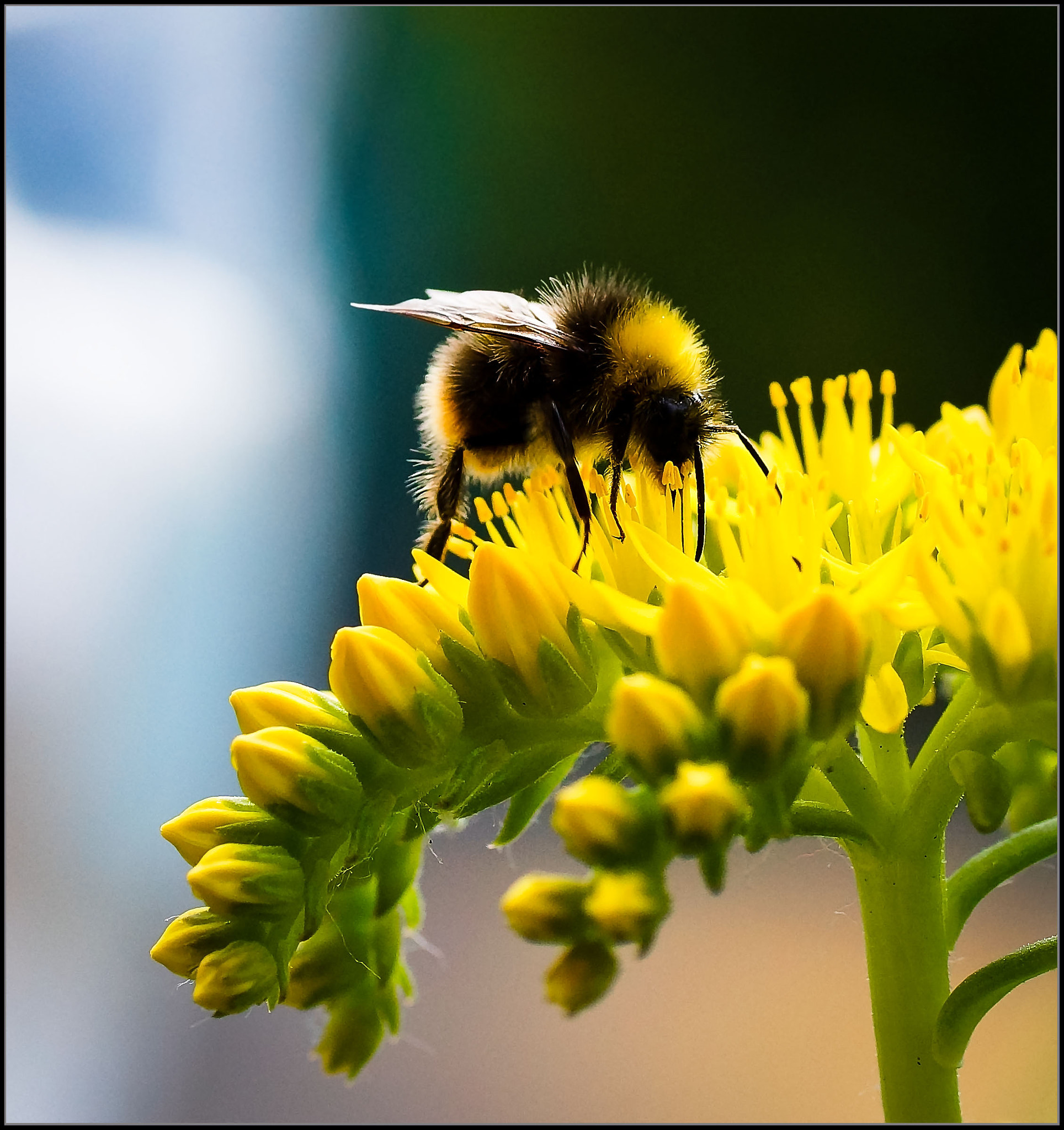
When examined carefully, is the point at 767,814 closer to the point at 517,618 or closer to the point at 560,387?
the point at 517,618

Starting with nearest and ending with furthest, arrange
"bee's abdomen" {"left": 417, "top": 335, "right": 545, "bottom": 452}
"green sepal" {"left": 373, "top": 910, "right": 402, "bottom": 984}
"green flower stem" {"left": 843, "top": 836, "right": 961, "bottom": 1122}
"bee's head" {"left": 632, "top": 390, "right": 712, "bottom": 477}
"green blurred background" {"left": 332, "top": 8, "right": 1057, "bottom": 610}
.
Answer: "green flower stem" {"left": 843, "top": 836, "right": 961, "bottom": 1122}, "green sepal" {"left": 373, "top": 910, "right": 402, "bottom": 984}, "bee's head" {"left": 632, "top": 390, "right": 712, "bottom": 477}, "bee's abdomen" {"left": 417, "top": 335, "right": 545, "bottom": 452}, "green blurred background" {"left": 332, "top": 8, "right": 1057, "bottom": 610}

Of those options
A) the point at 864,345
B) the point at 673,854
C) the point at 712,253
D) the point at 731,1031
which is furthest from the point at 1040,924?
the point at 673,854

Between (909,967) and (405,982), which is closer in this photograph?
(909,967)

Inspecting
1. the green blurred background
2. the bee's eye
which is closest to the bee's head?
the bee's eye

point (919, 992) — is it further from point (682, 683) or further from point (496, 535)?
point (496, 535)

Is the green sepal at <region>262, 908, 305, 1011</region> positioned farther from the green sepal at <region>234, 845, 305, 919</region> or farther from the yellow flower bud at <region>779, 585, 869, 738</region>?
the yellow flower bud at <region>779, 585, 869, 738</region>

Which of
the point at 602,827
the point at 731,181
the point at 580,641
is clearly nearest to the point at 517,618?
the point at 580,641
